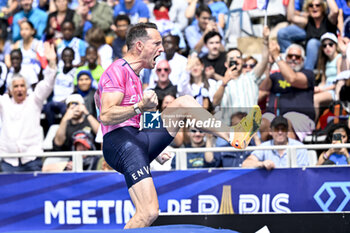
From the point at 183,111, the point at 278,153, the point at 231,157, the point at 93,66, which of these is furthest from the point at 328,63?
the point at 183,111

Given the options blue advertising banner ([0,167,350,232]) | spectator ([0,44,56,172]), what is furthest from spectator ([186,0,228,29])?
blue advertising banner ([0,167,350,232])

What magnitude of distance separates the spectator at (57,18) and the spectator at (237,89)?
169 inches

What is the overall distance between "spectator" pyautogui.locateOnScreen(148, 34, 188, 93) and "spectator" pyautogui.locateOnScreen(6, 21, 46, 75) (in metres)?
2.42

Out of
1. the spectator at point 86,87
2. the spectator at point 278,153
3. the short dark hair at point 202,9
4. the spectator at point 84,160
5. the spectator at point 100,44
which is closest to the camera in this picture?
the spectator at point 278,153

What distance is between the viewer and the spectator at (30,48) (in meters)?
11.7

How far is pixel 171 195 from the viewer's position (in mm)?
8734

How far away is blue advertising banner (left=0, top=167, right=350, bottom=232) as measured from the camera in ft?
27.0

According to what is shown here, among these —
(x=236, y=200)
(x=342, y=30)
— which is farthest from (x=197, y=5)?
(x=236, y=200)

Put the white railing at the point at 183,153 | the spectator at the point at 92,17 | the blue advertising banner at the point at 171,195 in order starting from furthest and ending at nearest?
the spectator at the point at 92,17, the blue advertising banner at the point at 171,195, the white railing at the point at 183,153

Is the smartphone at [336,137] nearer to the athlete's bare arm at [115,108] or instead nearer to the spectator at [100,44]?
Result: the athlete's bare arm at [115,108]

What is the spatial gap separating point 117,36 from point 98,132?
2.54 m

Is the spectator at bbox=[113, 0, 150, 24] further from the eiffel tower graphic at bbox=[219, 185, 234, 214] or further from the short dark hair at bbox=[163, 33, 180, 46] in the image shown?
the eiffel tower graphic at bbox=[219, 185, 234, 214]

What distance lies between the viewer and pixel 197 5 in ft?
38.0

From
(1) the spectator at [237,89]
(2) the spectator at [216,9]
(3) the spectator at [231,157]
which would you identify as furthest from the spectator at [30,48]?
(3) the spectator at [231,157]
